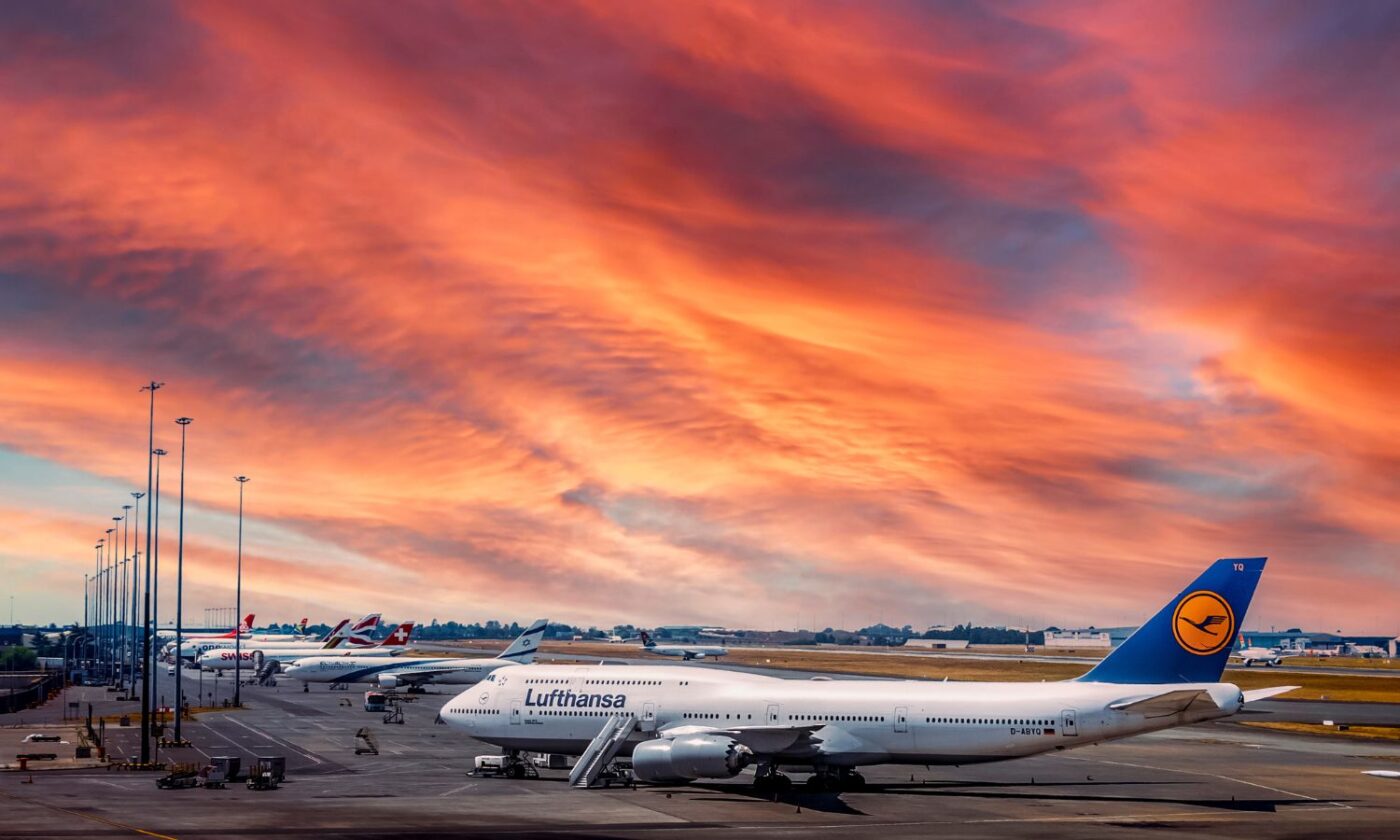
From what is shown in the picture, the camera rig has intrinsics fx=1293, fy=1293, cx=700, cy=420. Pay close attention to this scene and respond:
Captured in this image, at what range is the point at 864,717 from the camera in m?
56.9

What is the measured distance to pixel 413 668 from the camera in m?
148

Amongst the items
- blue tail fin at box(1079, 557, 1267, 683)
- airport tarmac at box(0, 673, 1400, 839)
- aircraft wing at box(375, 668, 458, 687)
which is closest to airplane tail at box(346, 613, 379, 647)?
aircraft wing at box(375, 668, 458, 687)

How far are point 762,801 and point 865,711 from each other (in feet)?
20.6

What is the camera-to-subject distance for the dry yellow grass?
90.7m

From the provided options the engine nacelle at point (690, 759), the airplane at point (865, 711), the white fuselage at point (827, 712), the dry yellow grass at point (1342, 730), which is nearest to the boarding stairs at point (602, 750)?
the airplane at point (865, 711)

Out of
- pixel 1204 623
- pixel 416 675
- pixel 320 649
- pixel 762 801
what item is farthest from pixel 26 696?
pixel 1204 623

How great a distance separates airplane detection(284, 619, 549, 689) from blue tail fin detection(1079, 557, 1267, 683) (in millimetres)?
89419

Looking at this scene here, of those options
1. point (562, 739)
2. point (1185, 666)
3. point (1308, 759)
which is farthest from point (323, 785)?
point (1308, 759)

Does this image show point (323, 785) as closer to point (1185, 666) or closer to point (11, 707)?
point (1185, 666)

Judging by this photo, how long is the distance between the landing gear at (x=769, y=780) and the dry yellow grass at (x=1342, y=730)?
52883 mm

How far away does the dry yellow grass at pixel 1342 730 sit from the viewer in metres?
90.7

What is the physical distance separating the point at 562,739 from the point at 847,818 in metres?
18.2

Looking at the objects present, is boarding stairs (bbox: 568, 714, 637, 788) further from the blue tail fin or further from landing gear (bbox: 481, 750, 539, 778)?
the blue tail fin

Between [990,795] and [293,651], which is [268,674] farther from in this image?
[990,795]
